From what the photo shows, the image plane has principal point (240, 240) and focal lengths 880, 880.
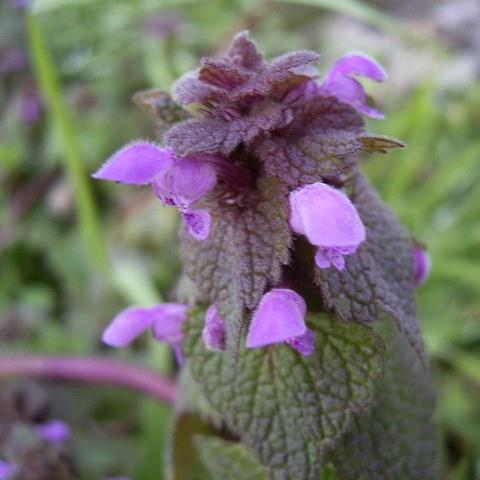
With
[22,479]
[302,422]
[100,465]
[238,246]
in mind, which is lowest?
[100,465]

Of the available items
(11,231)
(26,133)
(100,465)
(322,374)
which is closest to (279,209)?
(322,374)

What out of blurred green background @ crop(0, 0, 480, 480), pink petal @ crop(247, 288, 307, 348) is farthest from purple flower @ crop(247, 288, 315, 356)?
blurred green background @ crop(0, 0, 480, 480)

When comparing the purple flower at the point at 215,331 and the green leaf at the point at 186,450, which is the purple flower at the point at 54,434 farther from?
the purple flower at the point at 215,331

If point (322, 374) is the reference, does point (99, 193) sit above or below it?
below

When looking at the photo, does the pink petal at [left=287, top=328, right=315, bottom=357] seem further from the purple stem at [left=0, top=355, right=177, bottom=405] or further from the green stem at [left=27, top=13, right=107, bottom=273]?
the green stem at [left=27, top=13, right=107, bottom=273]

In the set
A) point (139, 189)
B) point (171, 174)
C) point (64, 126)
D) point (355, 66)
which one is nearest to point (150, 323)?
point (171, 174)

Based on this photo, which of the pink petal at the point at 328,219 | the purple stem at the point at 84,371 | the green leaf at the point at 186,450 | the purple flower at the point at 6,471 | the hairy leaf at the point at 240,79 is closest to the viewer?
the pink petal at the point at 328,219

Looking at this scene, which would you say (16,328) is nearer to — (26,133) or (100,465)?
(100,465)

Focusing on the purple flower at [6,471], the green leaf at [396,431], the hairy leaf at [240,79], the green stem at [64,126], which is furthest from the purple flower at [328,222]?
the green stem at [64,126]
